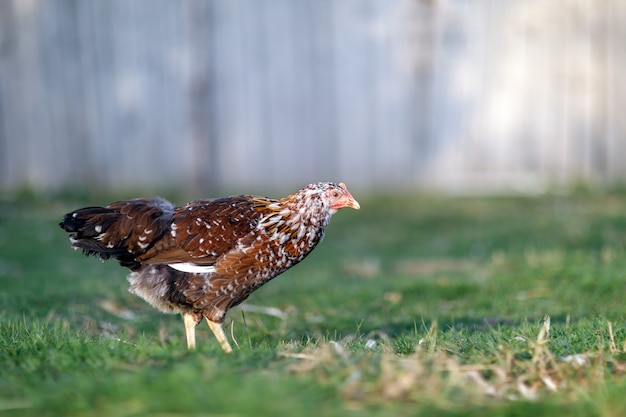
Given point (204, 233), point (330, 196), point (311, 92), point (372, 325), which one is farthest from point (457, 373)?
point (311, 92)

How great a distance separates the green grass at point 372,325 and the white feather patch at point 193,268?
41 cm

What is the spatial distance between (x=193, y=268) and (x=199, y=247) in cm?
14

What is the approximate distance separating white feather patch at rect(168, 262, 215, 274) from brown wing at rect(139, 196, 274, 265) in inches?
1.0

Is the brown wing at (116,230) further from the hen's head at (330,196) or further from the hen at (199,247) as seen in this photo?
the hen's head at (330,196)

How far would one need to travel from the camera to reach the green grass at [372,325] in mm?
3658

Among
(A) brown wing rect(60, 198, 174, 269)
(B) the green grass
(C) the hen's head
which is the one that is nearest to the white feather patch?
(A) brown wing rect(60, 198, 174, 269)

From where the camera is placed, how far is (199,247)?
5824mm

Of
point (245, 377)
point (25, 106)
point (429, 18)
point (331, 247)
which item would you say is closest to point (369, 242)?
point (331, 247)

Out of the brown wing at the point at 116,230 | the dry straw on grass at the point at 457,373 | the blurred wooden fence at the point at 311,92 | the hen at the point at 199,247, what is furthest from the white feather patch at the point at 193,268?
the blurred wooden fence at the point at 311,92

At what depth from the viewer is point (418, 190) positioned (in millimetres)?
13211

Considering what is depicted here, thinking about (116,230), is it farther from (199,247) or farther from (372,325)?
(372,325)

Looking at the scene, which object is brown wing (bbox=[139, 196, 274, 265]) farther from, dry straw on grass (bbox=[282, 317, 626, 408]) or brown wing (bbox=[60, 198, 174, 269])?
dry straw on grass (bbox=[282, 317, 626, 408])

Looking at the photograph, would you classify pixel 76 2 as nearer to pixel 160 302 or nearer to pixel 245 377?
pixel 160 302

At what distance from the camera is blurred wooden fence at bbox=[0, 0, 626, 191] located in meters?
13.0
